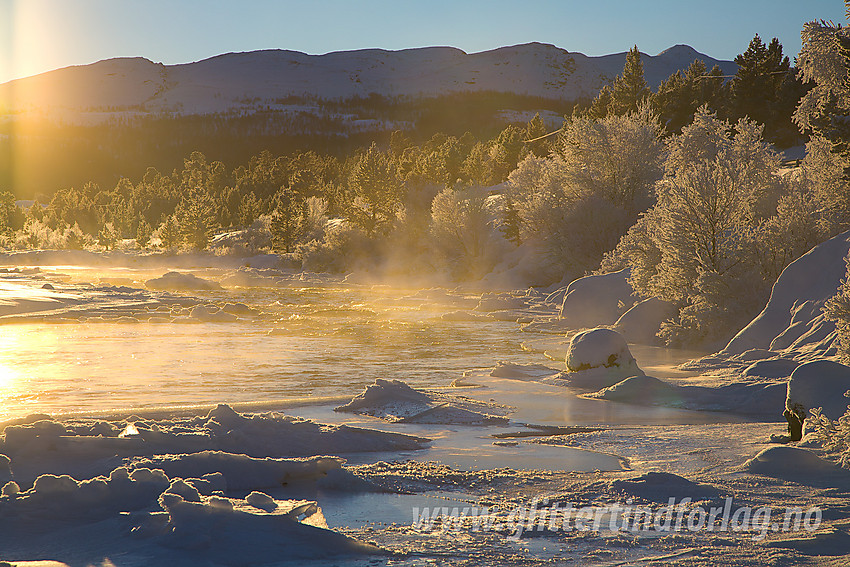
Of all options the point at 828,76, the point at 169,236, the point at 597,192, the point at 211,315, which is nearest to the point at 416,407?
the point at 828,76

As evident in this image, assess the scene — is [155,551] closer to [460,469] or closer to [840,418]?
[460,469]

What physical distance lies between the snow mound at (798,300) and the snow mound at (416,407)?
29.0 feet

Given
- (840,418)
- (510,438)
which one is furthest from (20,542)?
(840,418)

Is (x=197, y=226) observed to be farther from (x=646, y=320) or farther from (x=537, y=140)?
(x=646, y=320)

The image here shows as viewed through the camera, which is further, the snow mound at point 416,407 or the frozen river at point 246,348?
the frozen river at point 246,348

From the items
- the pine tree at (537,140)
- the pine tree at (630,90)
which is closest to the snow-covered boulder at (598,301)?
the pine tree at (630,90)

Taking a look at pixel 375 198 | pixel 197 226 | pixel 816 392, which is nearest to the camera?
pixel 816 392

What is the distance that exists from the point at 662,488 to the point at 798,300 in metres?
13.5

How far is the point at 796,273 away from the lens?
19734 mm

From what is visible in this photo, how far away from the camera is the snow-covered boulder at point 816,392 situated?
10.1 metres

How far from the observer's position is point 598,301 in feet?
94.2

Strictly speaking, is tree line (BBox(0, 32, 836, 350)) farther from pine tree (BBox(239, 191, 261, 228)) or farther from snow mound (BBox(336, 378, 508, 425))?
snow mound (BBox(336, 378, 508, 425))

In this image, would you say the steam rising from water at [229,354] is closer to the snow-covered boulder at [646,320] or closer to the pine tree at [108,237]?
the snow-covered boulder at [646,320]

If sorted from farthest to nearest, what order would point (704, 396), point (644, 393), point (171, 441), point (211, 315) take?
point (211, 315) < point (644, 393) < point (704, 396) < point (171, 441)
